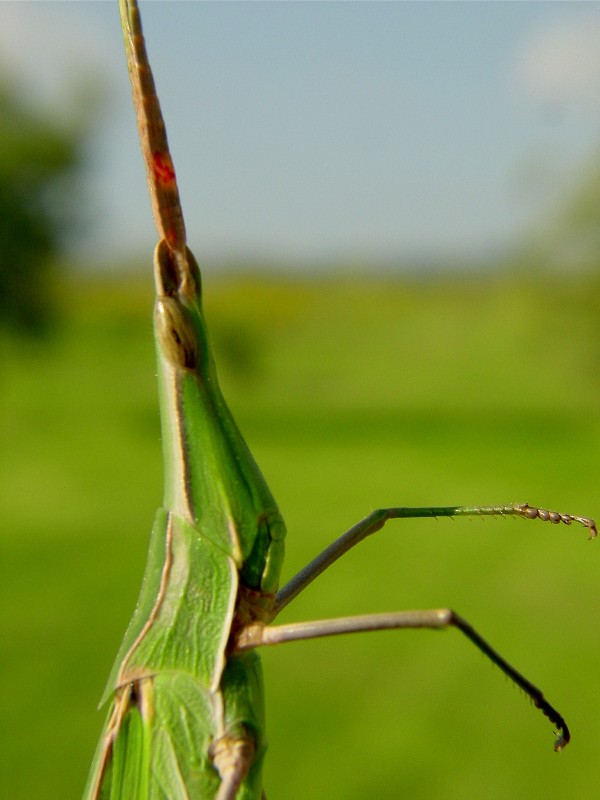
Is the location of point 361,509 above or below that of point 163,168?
below

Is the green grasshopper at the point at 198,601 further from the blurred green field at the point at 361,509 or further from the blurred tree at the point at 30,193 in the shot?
the blurred tree at the point at 30,193

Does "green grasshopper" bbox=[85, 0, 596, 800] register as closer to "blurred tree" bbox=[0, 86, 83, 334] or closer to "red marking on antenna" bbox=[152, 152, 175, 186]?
"red marking on antenna" bbox=[152, 152, 175, 186]

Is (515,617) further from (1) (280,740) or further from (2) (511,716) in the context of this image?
(1) (280,740)

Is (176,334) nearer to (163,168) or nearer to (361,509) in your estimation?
(163,168)

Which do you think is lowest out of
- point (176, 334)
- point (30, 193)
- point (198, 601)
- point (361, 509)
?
point (361, 509)

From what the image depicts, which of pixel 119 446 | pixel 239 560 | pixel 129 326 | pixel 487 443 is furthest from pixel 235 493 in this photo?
pixel 119 446

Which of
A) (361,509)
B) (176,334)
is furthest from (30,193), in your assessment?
(176,334)
